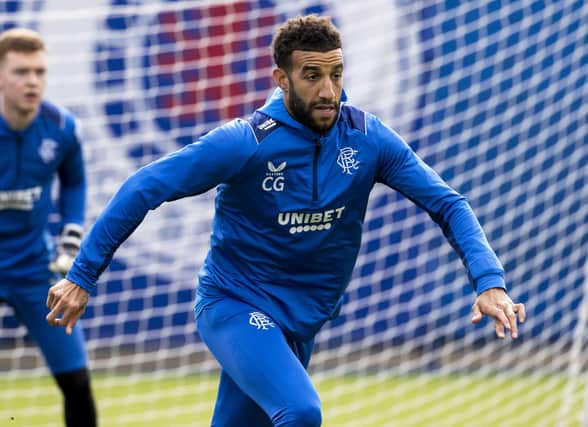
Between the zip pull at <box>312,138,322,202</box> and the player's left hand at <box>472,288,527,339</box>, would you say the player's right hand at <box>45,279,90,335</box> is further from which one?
the player's left hand at <box>472,288,527,339</box>

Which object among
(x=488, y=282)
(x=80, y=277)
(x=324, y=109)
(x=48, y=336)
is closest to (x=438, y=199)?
(x=488, y=282)

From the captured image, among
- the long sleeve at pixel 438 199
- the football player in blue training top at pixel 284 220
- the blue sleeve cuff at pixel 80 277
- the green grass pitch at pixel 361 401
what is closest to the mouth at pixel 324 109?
the football player in blue training top at pixel 284 220

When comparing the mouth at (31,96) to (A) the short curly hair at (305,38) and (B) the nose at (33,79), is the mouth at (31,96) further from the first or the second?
(A) the short curly hair at (305,38)

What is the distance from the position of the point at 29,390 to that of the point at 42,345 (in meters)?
2.76

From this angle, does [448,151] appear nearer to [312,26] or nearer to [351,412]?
[351,412]

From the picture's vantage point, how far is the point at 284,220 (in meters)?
4.00

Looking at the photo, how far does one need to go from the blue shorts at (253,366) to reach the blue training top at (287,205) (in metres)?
0.09

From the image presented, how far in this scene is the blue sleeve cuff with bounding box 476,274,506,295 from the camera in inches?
145

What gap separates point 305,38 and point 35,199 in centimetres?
224

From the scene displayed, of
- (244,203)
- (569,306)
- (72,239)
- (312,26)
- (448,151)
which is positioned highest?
(312,26)

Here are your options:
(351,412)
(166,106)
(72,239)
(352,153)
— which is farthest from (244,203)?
(166,106)

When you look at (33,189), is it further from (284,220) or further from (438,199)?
(438,199)

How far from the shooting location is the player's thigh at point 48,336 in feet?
17.8

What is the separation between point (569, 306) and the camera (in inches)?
357
